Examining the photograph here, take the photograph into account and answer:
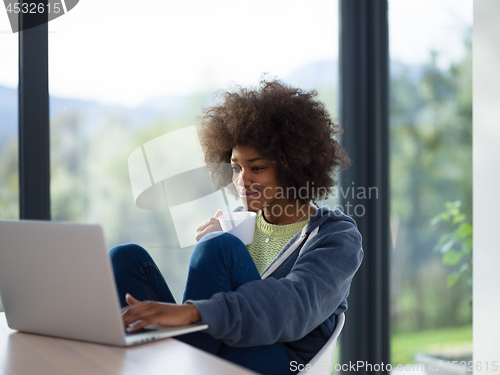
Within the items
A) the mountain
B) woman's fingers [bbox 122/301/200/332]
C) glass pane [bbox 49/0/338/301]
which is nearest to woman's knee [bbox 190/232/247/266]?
woman's fingers [bbox 122/301/200/332]

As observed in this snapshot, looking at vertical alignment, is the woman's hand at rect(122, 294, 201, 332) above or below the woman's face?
below

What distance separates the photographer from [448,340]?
206 cm

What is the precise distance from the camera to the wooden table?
0.66 m

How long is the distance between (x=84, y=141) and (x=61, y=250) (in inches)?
40.8

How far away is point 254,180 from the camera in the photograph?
Result: 1512 mm

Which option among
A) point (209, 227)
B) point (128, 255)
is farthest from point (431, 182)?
point (128, 255)

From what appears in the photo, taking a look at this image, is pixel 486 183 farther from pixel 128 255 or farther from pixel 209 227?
pixel 128 255

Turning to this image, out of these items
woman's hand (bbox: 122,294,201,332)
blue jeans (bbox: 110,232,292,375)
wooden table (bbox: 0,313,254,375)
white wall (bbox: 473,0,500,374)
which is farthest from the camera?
white wall (bbox: 473,0,500,374)

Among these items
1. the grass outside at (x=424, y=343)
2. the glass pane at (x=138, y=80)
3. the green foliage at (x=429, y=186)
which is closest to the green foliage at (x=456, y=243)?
the green foliage at (x=429, y=186)

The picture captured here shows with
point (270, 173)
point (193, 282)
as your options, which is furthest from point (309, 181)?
point (193, 282)

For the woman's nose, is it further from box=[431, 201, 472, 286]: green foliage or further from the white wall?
box=[431, 201, 472, 286]: green foliage

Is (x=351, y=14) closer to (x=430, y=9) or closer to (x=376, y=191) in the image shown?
(x=430, y=9)

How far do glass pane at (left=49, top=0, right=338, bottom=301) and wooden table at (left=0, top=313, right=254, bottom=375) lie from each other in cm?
96

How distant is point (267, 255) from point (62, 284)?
804 millimetres
